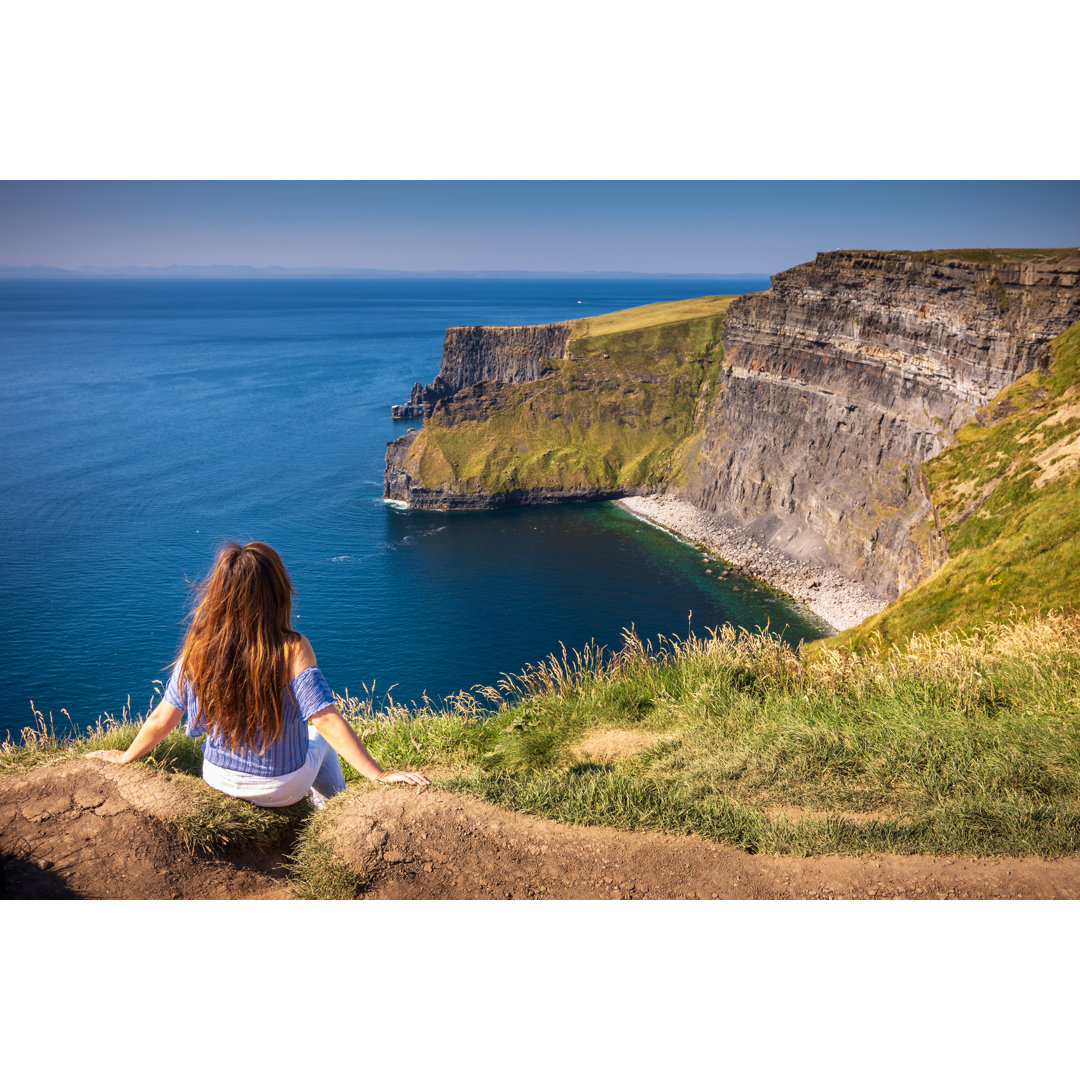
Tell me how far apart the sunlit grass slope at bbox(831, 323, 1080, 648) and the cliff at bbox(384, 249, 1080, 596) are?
11.1 ft

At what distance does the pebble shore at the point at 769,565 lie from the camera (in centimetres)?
5984

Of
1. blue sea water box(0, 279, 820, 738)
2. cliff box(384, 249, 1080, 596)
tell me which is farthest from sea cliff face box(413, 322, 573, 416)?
blue sea water box(0, 279, 820, 738)

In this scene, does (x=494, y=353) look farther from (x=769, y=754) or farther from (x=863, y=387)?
(x=769, y=754)

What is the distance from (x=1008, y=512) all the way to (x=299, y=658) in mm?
28471

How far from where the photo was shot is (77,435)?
362 ft

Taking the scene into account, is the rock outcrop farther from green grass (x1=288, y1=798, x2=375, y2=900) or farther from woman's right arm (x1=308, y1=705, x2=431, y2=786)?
woman's right arm (x1=308, y1=705, x2=431, y2=786)

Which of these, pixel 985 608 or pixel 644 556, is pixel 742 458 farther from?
pixel 985 608

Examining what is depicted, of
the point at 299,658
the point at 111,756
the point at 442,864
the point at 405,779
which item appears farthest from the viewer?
the point at 111,756

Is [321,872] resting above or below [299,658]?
below

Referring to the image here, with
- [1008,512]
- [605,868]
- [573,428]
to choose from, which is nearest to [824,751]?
[605,868]

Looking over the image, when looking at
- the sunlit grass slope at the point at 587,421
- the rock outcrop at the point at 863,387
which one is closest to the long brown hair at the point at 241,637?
the rock outcrop at the point at 863,387

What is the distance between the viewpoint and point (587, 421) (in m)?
105

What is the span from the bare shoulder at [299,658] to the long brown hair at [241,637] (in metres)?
0.04

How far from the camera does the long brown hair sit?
495cm
